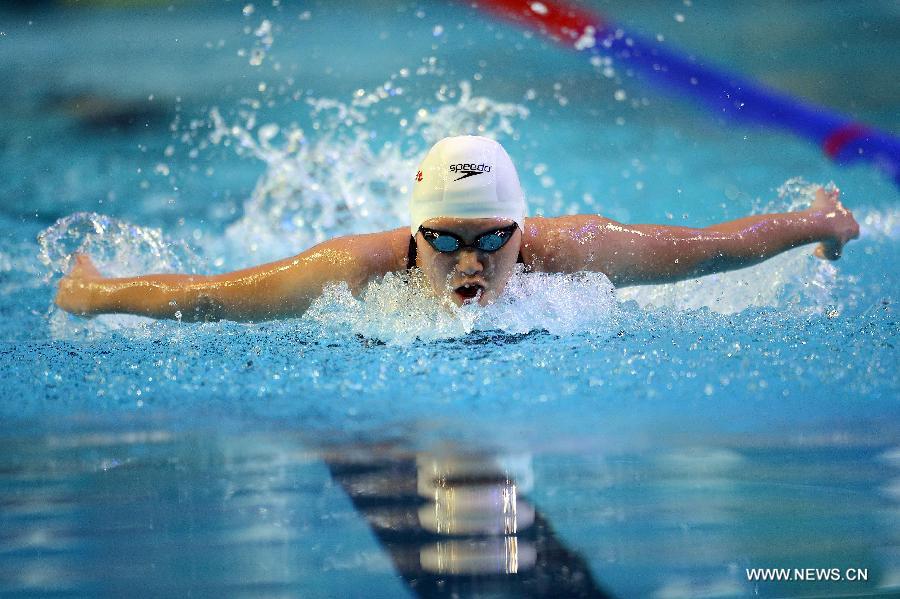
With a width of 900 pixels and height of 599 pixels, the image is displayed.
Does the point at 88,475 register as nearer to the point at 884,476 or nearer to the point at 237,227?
the point at 884,476

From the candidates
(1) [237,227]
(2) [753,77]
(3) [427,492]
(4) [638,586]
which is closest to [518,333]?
(3) [427,492]

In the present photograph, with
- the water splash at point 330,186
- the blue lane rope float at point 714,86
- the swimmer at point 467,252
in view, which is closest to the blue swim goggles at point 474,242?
the swimmer at point 467,252

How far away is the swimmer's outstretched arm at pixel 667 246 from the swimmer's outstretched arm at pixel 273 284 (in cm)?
47

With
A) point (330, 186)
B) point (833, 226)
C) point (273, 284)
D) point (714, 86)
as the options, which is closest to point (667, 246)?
point (833, 226)

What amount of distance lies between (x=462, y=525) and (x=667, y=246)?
1.55 meters

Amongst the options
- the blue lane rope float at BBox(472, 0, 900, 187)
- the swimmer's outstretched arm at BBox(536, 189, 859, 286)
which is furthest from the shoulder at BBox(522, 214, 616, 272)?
the blue lane rope float at BBox(472, 0, 900, 187)

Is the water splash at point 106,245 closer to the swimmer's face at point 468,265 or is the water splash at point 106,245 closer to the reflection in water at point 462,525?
the swimmer's face at point 468,265

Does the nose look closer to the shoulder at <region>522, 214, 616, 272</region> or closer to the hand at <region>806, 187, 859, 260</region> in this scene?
the shoulder at <region>522, 214, 616, 272</region>

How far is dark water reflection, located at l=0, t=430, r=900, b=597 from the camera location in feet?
4.01

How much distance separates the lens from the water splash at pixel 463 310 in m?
2.56

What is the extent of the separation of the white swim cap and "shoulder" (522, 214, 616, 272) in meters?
0.07

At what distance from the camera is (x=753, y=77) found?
5.80 m

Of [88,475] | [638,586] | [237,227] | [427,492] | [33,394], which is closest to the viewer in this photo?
[638,586]

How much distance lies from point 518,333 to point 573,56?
396 cm
